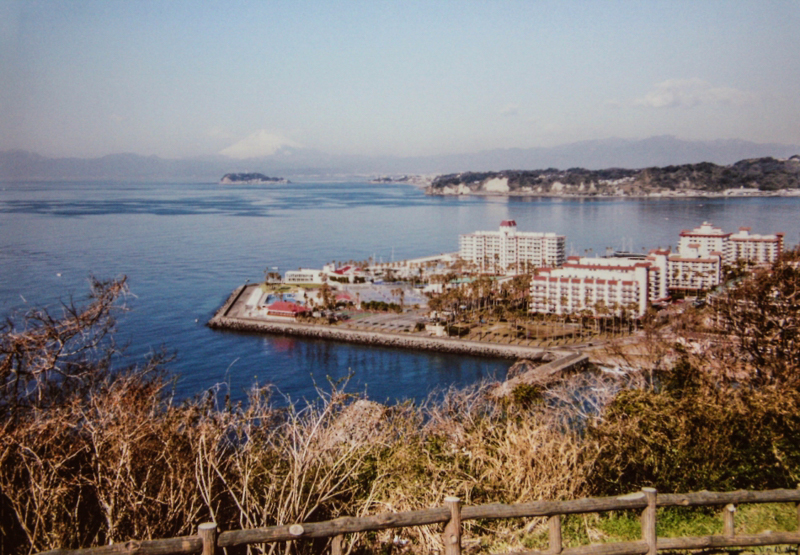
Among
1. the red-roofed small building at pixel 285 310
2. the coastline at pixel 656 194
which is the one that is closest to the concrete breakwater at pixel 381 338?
the red-roofed small building at pixel 285 310

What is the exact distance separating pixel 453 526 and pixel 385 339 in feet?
27.3

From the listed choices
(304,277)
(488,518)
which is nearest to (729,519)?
(488,518)

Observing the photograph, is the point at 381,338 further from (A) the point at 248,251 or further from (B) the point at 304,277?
(A) the point at 248,251

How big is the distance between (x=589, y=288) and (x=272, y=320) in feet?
16.4

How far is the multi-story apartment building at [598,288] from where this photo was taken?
10.2m

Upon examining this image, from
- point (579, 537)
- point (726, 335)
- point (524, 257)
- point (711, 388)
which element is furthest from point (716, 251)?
point (579, 537)

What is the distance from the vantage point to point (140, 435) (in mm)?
1352

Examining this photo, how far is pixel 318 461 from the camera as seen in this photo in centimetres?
149

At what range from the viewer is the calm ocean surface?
7.78 meters

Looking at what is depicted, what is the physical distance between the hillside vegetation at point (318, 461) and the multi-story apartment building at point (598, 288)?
8077 millimetres

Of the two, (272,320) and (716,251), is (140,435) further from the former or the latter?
(716,251)

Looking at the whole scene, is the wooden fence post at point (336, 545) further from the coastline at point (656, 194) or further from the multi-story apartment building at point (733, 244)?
the coastline at point (656, 194)

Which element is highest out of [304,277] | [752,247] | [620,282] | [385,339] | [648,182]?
[648,182]

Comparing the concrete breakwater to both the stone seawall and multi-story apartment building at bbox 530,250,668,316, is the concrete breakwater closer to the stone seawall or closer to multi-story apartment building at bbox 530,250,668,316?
the stone seawall
